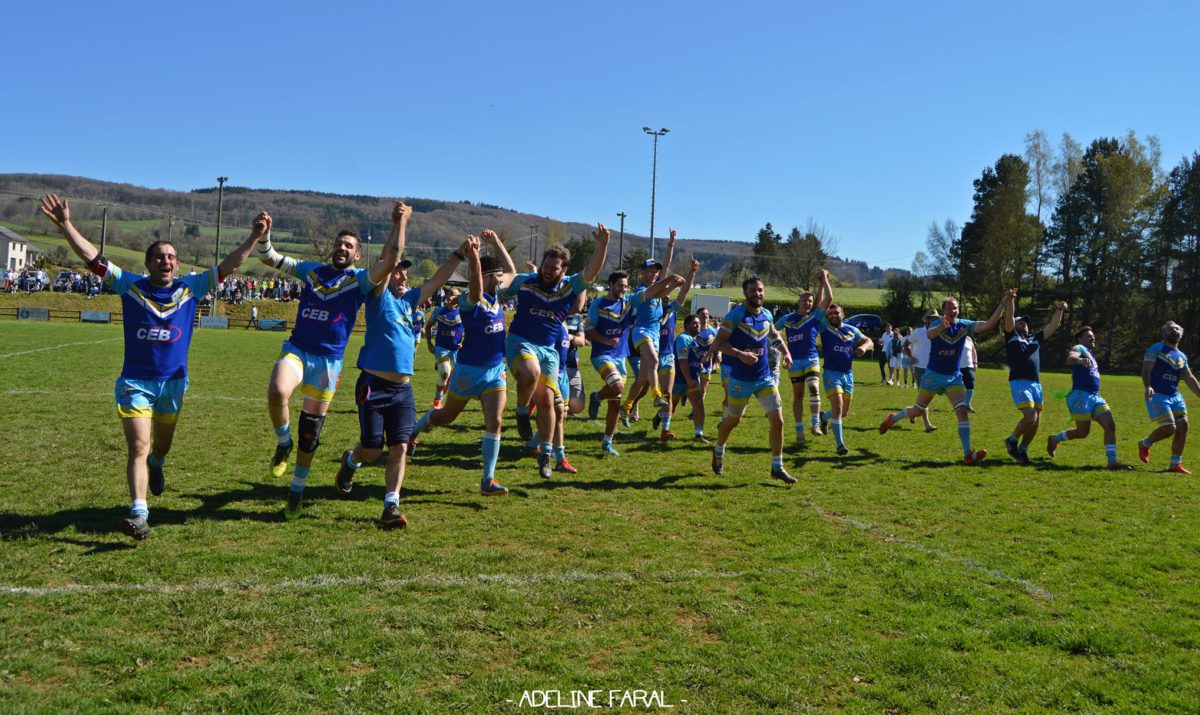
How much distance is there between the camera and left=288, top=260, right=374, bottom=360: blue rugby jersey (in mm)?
7324

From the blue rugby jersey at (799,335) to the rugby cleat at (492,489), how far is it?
20.2 ft

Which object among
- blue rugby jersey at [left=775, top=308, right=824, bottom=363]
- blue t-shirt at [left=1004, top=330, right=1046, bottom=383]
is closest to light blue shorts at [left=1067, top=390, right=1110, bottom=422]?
blue t-shirt at [left=1004, top=330, right=1046, bottom=383]

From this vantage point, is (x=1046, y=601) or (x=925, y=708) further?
(x=1046, y=601)

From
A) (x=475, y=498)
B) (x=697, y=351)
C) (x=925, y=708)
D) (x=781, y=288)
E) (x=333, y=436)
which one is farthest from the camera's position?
(x=781, y=288)

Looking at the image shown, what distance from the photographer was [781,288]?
276 feet

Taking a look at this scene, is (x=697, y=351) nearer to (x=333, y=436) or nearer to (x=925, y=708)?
(x=333, y=436)

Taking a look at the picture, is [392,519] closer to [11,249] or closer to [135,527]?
[135,527]

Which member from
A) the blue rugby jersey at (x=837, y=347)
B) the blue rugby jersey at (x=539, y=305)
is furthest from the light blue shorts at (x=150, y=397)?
the blue rugby jersey at (x=837, y=347)

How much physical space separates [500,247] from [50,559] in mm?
4683

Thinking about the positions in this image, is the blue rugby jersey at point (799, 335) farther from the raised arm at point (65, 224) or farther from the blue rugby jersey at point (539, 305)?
the raised arm at point (65, 224)

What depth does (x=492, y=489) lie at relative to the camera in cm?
818

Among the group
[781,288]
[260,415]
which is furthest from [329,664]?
[781,288]

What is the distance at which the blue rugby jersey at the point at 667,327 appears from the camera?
13008 mm

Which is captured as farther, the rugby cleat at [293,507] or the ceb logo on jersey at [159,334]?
the rugby cleat at [293,507]
